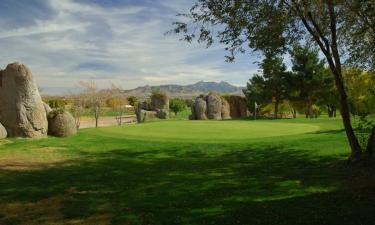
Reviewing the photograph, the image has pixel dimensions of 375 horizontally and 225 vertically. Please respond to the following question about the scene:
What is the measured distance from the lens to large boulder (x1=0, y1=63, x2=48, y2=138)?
19.0 m

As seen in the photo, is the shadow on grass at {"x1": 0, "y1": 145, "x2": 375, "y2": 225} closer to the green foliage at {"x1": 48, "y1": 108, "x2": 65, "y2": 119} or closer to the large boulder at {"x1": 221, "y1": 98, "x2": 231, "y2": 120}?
the green foliage at {"x1": 48, "y1": 108, "x2": 65, "y2": 119}

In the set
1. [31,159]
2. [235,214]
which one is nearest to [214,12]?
[235,214]

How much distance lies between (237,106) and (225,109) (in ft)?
17.8

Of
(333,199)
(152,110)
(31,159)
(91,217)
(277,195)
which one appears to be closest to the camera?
(91,217)

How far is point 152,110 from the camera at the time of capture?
1905 inches

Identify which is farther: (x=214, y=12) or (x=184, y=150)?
(x=184, y=150)

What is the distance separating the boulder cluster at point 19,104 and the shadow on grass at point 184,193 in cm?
578

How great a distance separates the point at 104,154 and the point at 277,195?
939cm

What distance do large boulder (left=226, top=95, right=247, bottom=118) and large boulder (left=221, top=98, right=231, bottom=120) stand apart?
2.46 meters

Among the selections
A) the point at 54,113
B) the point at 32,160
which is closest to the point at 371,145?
the point at 32,160

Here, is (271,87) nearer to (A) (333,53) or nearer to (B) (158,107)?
(B) (158,107)

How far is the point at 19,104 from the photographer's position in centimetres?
1900

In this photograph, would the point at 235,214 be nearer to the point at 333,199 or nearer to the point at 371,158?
the point at 333,199

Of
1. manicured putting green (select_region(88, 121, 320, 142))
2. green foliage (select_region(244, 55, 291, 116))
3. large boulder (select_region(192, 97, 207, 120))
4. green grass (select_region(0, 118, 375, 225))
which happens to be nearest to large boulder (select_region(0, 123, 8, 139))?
green grass (select_region(0, 118, 375, 225))
